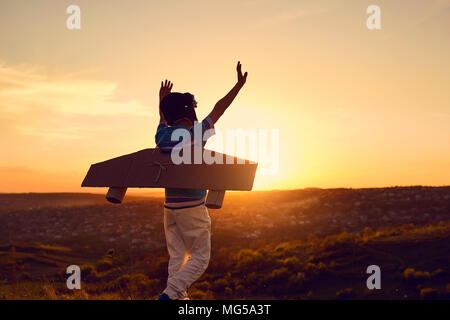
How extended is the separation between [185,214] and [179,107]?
1.11 meters

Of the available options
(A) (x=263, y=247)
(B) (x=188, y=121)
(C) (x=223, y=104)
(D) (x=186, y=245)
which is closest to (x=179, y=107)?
(B) (x=188, y=121)

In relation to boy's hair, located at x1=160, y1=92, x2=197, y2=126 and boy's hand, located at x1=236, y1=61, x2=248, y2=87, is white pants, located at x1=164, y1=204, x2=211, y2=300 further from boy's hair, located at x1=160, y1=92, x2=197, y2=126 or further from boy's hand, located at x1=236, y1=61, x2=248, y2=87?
boy's hand, located at x1=236, y1=61, x2=248, y2=87

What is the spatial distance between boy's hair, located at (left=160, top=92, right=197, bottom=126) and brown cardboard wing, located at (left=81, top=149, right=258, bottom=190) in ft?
1.35

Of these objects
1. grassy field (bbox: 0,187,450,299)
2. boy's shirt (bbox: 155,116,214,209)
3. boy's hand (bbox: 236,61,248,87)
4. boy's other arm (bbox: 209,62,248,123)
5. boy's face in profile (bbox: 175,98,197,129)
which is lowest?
grassy field (bbox: 0,187,450,299)

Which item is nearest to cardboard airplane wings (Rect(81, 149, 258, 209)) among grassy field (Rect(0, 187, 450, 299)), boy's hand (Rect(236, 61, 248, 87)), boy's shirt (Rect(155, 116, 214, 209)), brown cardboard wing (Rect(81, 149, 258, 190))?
brown cardboard wing (Rect(81, 149, 258, 190))

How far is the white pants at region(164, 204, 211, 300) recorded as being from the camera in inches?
176

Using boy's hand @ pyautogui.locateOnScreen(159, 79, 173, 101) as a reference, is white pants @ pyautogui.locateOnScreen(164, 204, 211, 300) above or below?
below

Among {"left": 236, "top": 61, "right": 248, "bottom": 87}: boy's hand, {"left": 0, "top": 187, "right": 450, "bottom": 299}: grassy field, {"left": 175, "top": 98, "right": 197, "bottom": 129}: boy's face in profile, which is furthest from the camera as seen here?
{"left": 0, "top": 187, "right": 450, "bottom": 299}: grassy field

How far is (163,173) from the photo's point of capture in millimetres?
4711

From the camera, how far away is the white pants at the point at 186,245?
446 centimetres

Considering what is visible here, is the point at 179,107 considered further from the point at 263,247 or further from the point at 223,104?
the point at 263,247

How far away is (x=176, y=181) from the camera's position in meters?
4.59

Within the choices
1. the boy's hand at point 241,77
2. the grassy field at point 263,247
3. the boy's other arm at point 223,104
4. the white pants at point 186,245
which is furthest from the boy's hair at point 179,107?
the grassy field at point 263,247
